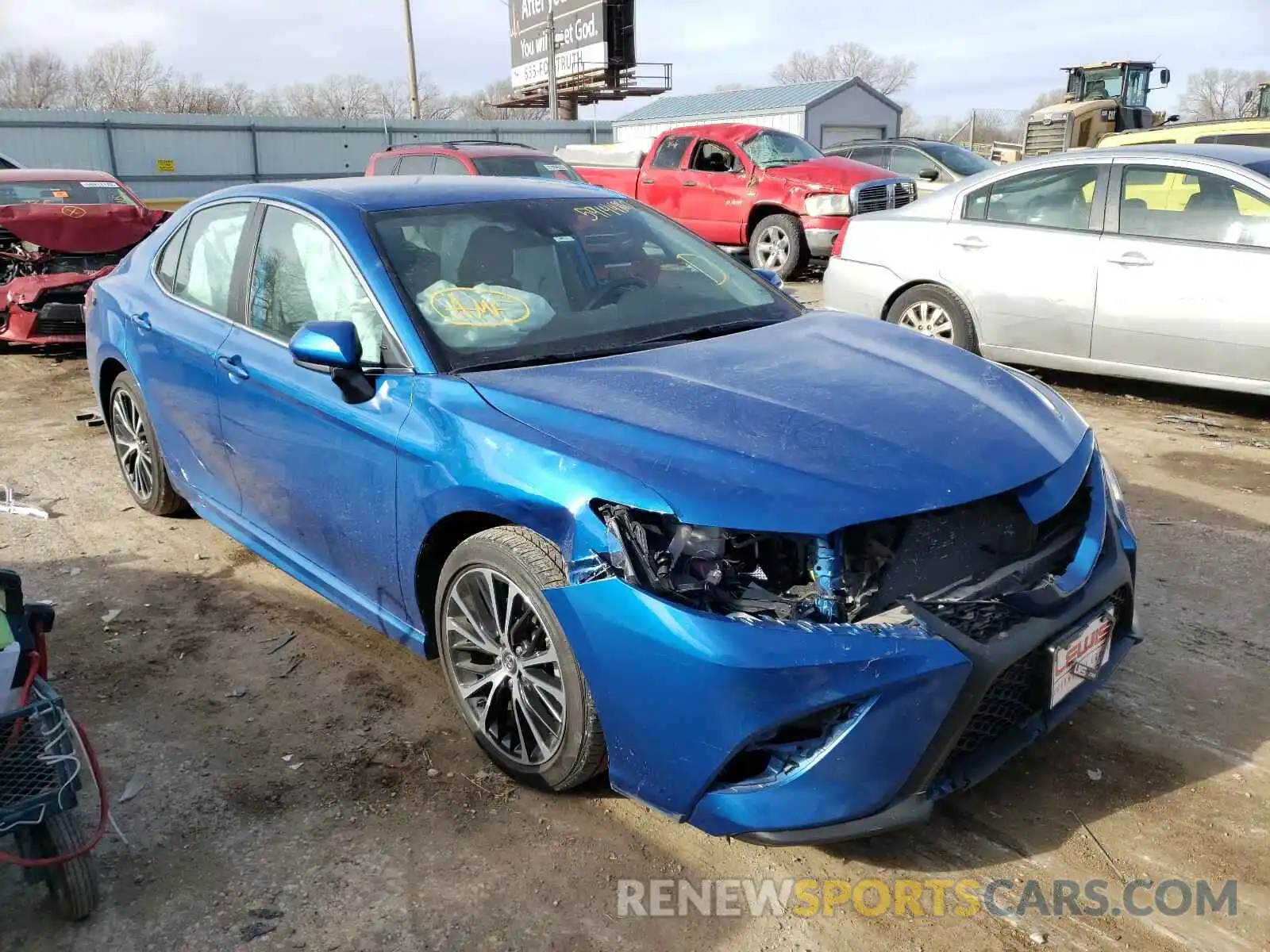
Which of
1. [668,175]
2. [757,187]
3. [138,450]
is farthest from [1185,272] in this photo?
[668,175]

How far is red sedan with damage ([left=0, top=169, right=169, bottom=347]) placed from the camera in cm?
859

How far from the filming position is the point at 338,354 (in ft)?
9.82

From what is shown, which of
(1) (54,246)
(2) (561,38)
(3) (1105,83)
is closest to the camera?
(1) (54,246)

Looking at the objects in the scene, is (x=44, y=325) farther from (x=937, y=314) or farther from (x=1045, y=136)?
(x=1045, y=136)

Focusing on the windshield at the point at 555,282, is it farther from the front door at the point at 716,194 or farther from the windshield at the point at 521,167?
the front door at the point at 716,194

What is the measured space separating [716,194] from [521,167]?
2493 mm

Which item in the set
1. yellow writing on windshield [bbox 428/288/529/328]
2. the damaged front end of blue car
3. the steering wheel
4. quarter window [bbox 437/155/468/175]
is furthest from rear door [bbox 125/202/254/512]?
quarter window [bbox 437/155/468/175]

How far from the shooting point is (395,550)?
121 inches

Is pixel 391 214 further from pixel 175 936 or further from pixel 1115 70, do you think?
pixel 1115 70

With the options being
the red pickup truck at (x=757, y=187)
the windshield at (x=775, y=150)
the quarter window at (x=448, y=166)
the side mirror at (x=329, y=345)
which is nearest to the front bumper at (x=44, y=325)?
the quarter window at (x=448, y=166)

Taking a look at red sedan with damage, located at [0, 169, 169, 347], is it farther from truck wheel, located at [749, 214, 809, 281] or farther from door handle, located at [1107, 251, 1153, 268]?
door handle, located at [1107, 251, 1153, 268]

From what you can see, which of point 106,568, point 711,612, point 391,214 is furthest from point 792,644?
point 106,568

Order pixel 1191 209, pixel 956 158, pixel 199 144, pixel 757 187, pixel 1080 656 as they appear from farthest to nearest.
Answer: pixel 199 144, pixel 956 158, pixel 757 187, pixel 1191 209, pixel 1080 656

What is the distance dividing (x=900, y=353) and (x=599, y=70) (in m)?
43.8
